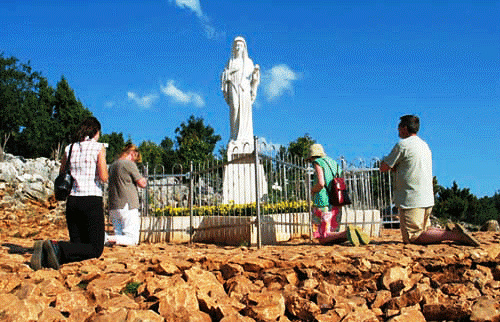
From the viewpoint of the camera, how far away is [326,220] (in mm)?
5672

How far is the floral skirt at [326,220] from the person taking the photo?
18.6ft

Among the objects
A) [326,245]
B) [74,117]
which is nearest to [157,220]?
[326,245]

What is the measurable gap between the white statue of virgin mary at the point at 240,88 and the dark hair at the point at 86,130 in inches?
304

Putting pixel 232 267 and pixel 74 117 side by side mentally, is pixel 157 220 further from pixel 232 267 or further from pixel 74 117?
pixel 74 117

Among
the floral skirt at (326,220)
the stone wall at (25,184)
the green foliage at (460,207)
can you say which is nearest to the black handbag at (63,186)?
the floral skirt at (326,220)

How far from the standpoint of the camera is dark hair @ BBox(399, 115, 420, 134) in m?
5.20

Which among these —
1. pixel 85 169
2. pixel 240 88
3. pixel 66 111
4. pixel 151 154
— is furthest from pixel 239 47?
pixel 151 154

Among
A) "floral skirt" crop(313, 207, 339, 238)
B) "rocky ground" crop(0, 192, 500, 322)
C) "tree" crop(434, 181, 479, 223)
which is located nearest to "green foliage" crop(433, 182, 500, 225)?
"tree" crop(434, 181, 479, 223)

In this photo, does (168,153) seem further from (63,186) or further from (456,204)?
(63,186)

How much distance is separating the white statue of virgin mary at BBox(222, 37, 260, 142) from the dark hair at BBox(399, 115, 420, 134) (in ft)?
24.6

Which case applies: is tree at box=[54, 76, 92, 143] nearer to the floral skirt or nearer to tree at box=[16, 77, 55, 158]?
tree at box=[16, 77, 55, 158]

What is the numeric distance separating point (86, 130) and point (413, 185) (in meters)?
3.76

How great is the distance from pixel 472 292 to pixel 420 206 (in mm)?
1241

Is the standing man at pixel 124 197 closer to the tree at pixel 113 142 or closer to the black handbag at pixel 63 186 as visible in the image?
the black handbag at pixel 63 186
